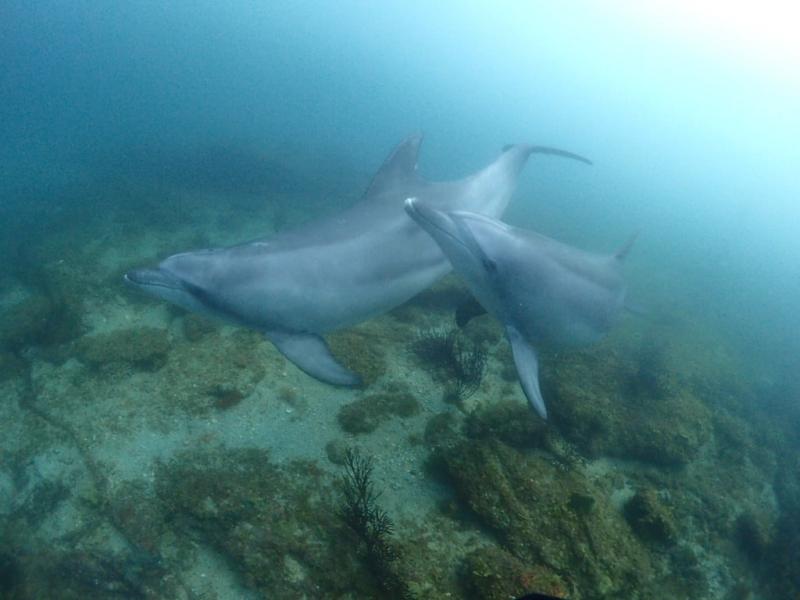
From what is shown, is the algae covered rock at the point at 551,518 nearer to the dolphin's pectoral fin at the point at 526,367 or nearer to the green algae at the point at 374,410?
the green algae at the point at 374,410

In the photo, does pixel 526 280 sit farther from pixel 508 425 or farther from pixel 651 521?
pixel 651 521

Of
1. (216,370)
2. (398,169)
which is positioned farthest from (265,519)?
(398,169)

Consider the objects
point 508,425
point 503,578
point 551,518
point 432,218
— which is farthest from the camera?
point 508,425

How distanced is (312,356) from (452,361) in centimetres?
355

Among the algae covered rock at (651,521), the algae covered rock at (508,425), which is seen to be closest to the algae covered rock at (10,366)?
the algae covered rock at (508,425)

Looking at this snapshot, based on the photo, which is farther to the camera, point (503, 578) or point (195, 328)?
point (195, 328)

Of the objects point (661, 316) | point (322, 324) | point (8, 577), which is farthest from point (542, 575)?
point (661, 316)

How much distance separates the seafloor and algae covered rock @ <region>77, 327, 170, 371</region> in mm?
36

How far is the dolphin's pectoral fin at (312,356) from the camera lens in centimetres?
466

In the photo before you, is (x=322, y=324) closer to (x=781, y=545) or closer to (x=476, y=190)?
(x=476, y=190)

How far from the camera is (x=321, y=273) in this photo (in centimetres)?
494

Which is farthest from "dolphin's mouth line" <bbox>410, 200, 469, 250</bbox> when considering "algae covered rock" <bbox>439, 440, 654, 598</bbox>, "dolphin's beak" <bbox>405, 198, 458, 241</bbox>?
"algae covered rock" <bbox>439, 440, 654, 598</bbox>

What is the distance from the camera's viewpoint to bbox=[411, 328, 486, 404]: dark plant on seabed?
7.44 metres

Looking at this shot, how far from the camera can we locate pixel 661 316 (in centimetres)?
1459
